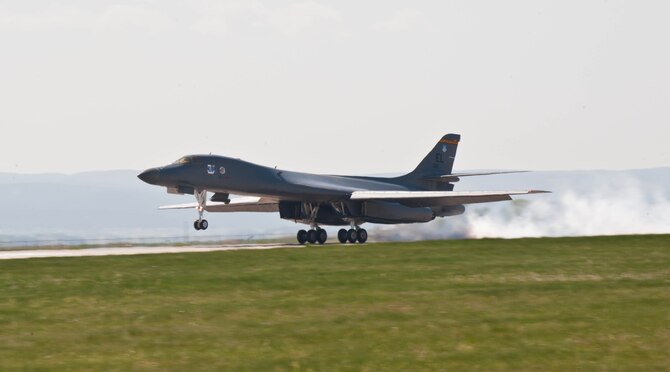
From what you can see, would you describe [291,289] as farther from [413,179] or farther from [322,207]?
[413,179]

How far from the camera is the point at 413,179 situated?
2191 inches

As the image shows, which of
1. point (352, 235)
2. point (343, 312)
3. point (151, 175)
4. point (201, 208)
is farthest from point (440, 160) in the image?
point (343, 312)

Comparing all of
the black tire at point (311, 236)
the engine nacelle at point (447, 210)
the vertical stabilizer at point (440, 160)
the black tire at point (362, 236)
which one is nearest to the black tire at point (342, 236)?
the black tire at point (362, 236)

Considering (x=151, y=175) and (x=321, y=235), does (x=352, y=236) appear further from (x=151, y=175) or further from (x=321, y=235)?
(x=151, y=175)

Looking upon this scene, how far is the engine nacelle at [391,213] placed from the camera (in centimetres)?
4994

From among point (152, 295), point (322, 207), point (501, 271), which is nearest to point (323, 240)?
point (322, 207)

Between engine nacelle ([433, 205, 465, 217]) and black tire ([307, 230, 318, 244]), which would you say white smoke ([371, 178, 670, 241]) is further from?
black tire ([307, 230, 318, 244])

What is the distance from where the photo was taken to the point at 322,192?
49.1 metres

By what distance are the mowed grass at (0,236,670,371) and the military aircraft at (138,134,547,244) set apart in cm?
1443

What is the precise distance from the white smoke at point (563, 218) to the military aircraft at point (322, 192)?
278cm

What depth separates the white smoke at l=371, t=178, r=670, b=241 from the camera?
56.9 m

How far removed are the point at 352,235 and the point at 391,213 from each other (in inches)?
77.7

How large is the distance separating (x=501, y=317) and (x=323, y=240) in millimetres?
30701

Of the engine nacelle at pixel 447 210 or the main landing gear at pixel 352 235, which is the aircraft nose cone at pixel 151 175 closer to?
the main landing gear at pixel 352 235
